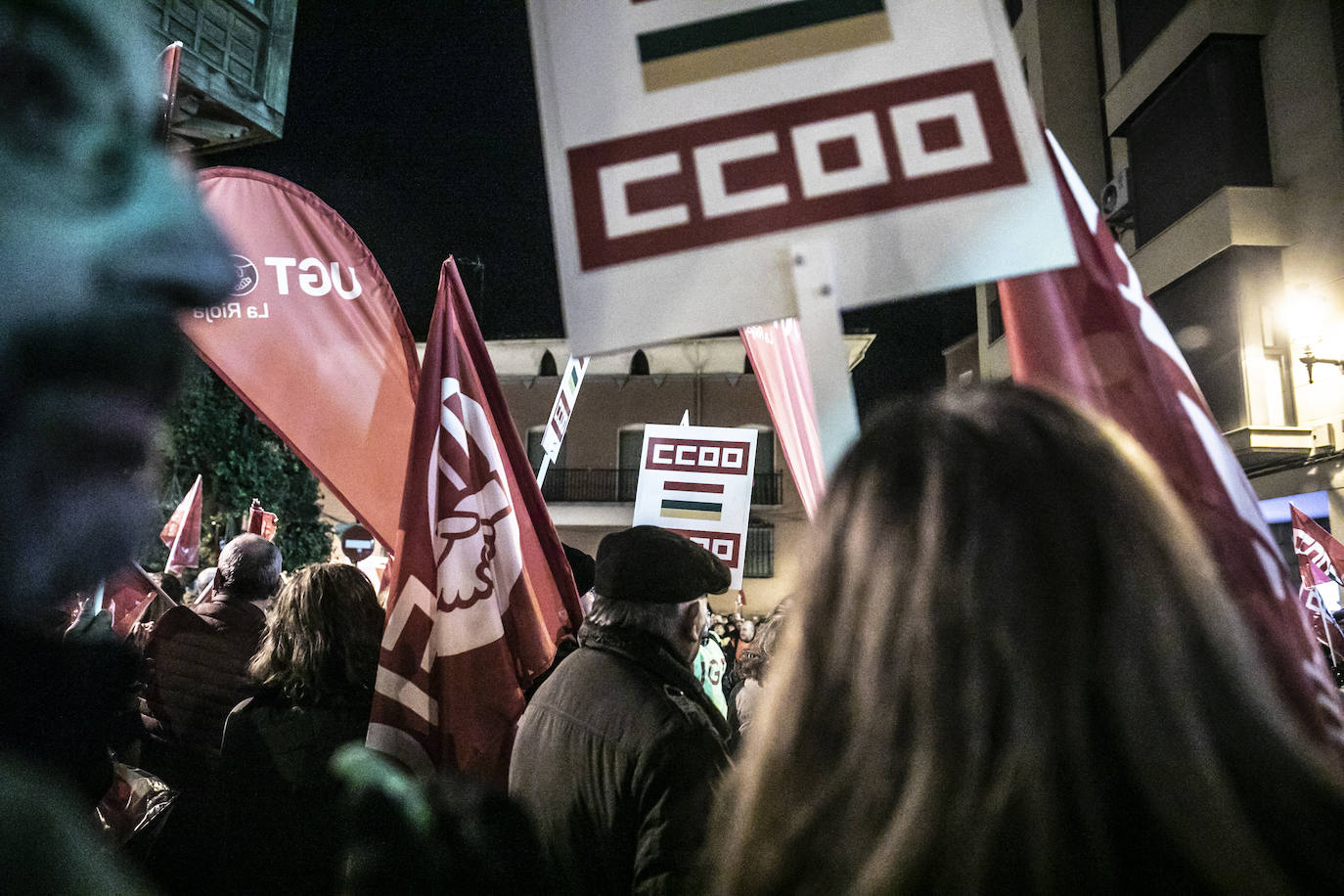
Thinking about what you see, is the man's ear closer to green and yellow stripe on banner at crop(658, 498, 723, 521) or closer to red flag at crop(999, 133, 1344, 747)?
red flag at crop(999, 133, 1344, 747)

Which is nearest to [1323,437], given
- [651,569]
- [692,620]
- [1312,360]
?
[1312,360]

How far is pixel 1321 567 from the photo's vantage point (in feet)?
27.1

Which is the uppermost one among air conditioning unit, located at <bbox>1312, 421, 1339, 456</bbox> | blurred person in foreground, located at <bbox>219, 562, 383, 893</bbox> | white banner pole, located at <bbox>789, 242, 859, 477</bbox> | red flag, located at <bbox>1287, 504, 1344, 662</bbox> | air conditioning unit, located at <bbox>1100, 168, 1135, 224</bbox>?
air conditioning unit, located at <bbox>1100, 168, 1135, 224</bbox>

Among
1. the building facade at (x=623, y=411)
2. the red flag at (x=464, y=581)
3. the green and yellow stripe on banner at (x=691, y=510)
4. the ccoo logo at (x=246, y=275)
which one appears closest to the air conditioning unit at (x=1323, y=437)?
the green and yellow stripe on banner at (x=691, y=510)

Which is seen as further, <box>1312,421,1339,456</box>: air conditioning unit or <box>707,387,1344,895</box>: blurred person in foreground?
<box>1312,421,1339,456</box>: air conditioning unit

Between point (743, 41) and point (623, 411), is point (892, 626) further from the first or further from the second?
point (623, 411)

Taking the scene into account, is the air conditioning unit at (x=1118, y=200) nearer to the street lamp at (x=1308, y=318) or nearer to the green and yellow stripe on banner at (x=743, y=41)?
the street lamp at (x=1308, y=318)

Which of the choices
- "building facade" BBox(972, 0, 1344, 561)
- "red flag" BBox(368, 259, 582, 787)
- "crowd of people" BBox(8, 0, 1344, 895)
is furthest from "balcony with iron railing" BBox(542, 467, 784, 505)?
"crowd of people" BBox(8, 0, 1344, 895)

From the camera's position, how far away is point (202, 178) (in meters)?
3.07

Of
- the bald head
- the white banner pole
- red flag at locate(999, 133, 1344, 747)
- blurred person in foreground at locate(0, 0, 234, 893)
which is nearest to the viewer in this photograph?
blurred person in foreground at locate(0, 0, 234, 893)

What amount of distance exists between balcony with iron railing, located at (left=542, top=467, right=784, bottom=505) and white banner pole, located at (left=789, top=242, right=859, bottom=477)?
2470 centimetres

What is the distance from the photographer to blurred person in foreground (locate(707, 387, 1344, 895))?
79 centimetres

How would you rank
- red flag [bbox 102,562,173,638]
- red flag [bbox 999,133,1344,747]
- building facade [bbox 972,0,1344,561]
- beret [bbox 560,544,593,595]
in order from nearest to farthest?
red flag [bbox 999,133,1344,747] → red flag [bbox 102,562,173,638] → beret [bbox 560,544,593,595] → building facade [bbox 972,0,1344,561]

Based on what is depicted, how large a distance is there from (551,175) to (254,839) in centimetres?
219
